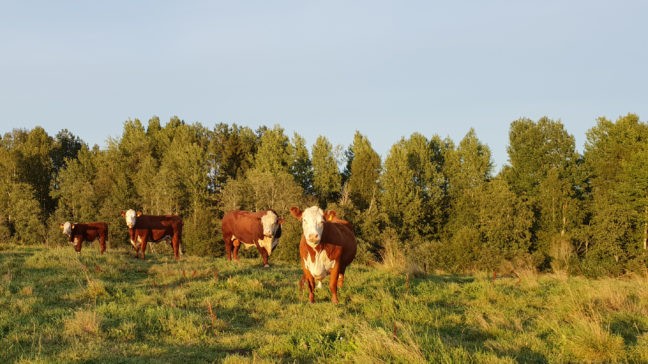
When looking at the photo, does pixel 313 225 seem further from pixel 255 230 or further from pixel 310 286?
pixel 255 230

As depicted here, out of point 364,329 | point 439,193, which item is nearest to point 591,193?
point 439,193

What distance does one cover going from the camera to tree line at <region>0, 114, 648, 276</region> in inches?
1578

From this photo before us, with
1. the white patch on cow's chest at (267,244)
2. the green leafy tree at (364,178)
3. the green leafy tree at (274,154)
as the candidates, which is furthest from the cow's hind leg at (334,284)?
the green leafy tree at (274,154)

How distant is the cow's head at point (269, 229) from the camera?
17.7m

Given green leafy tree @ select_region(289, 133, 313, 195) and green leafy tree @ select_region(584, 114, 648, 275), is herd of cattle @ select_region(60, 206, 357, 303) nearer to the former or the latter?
green leafy tree @ select_region(584, 114, 648, 275)

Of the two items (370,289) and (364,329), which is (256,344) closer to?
(364,329)

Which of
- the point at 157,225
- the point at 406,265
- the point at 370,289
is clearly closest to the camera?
the point at 370,289

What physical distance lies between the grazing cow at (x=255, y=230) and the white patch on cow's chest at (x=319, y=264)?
20.9ft

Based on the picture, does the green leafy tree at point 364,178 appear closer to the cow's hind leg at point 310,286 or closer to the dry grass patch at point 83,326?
the cow's hind leg at point 310,286

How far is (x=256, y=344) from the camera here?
7254 mm

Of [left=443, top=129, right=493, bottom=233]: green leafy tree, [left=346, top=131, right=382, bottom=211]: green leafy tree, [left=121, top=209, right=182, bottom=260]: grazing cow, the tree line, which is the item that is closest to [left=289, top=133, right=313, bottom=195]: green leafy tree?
the tree line

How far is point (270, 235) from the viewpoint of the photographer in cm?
1770

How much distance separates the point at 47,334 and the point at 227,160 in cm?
5517

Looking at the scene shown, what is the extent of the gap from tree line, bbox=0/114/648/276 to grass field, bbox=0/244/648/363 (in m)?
19.7
